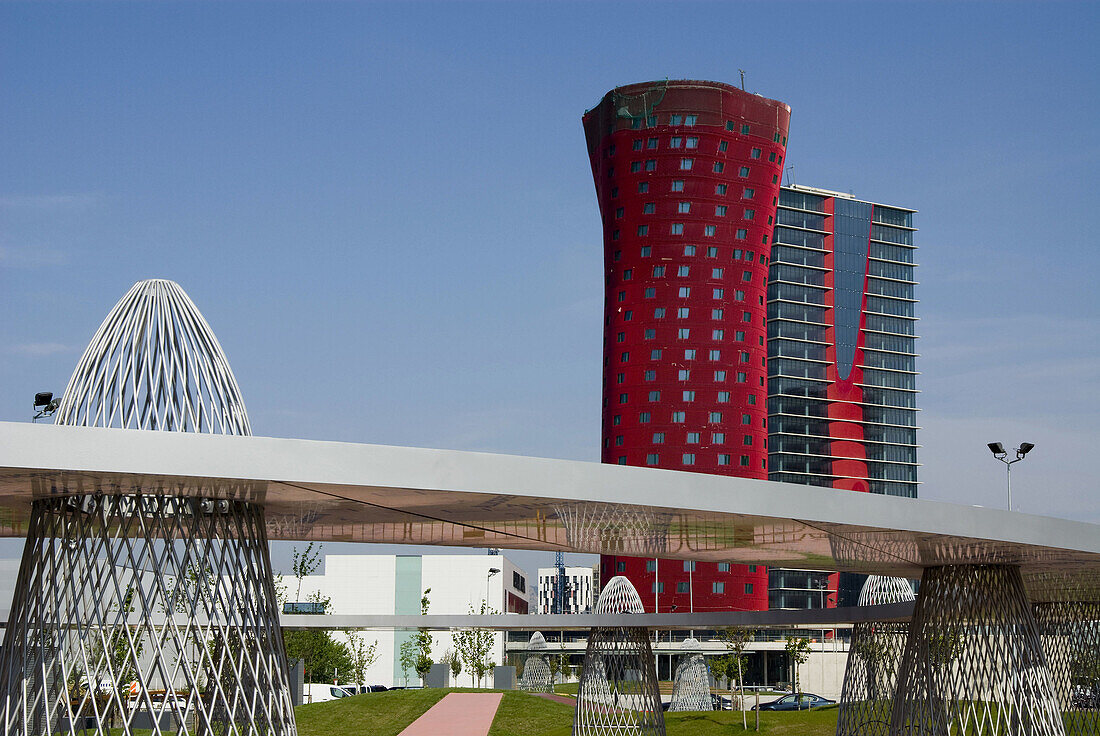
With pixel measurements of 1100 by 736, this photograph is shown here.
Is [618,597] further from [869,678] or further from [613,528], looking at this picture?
[613,528]

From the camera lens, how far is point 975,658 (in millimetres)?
20766

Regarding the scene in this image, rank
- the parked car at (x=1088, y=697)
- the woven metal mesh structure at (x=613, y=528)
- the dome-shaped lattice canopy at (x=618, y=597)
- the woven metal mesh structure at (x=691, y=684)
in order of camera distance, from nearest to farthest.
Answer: the woven metal mesh structure at (x=613, y=528) → the parked car at (x=1088, y=697) → the dome-shaped lattice canopy at (x=618, y=597) → the woven metal mesh structure at (x=691, y=684)

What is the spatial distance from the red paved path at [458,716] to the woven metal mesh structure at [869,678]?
1218cm

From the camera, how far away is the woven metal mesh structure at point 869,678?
30.4 metres

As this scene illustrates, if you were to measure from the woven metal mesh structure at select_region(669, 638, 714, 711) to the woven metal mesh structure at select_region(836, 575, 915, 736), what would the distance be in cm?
2417

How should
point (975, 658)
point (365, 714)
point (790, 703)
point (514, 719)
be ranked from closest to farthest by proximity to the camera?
point (975, 658) < point (514, 719) < point (365, 714) < point (790, 703)

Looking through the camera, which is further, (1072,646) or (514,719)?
(514,719)

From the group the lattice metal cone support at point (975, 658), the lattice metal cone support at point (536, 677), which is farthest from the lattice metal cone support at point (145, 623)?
the lattice metal cone support at point (536, 677)

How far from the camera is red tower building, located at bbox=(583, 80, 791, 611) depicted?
88.8m

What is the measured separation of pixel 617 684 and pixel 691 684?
32505mm

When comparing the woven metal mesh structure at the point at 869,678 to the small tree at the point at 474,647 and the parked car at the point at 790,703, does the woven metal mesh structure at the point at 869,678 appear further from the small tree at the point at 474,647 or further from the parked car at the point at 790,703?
the small tree at the point at 474,647

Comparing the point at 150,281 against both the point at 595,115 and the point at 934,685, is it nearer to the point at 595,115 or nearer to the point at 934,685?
the point at 934,685

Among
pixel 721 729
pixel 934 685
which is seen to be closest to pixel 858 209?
pixel 721 729

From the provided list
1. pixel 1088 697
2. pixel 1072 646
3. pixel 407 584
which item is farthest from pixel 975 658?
pixel 407 584
